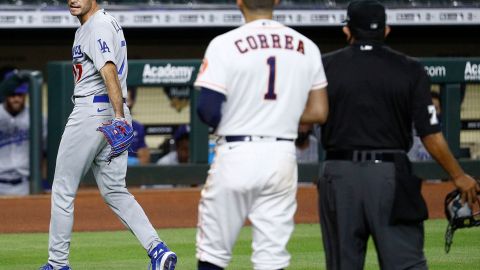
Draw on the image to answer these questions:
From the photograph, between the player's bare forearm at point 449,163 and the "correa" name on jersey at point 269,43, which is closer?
the "correa" name on jersey at point 269,43

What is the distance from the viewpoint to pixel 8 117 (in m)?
11.6

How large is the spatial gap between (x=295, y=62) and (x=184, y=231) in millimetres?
5150

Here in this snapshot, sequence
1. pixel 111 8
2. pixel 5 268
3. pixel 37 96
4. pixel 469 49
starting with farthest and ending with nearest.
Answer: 1. pixel 469 49
2. pixel 111 8
3. pixel 37 96
4. pixel 5 268

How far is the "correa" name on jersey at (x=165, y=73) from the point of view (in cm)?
1163

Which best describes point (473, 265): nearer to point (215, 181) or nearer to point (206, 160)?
point (215, 181)

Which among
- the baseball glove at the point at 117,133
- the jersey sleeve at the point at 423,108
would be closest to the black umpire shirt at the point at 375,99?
the jersey sleeve at the point at 423,108

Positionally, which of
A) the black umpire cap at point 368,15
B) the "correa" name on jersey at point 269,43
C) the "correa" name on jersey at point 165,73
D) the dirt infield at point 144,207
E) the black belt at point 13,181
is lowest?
the dirt infield at point 144,207

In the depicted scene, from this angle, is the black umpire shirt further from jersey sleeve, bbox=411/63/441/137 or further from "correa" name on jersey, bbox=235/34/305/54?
"correa" name on jersey, bbox=235/34/305/54

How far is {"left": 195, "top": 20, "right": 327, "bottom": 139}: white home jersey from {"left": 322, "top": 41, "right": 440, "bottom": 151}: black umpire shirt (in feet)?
A: 0.62

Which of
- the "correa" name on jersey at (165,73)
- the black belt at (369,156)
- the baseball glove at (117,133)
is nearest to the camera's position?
the black belt at (369,156)

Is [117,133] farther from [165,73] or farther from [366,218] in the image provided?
[165,73]

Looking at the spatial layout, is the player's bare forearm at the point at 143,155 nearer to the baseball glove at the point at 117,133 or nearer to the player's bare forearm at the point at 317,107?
the baseball glove at the point at 117,133

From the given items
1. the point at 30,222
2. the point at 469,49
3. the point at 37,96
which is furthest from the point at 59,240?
the point at 469,49

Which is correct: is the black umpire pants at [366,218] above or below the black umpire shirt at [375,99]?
below
